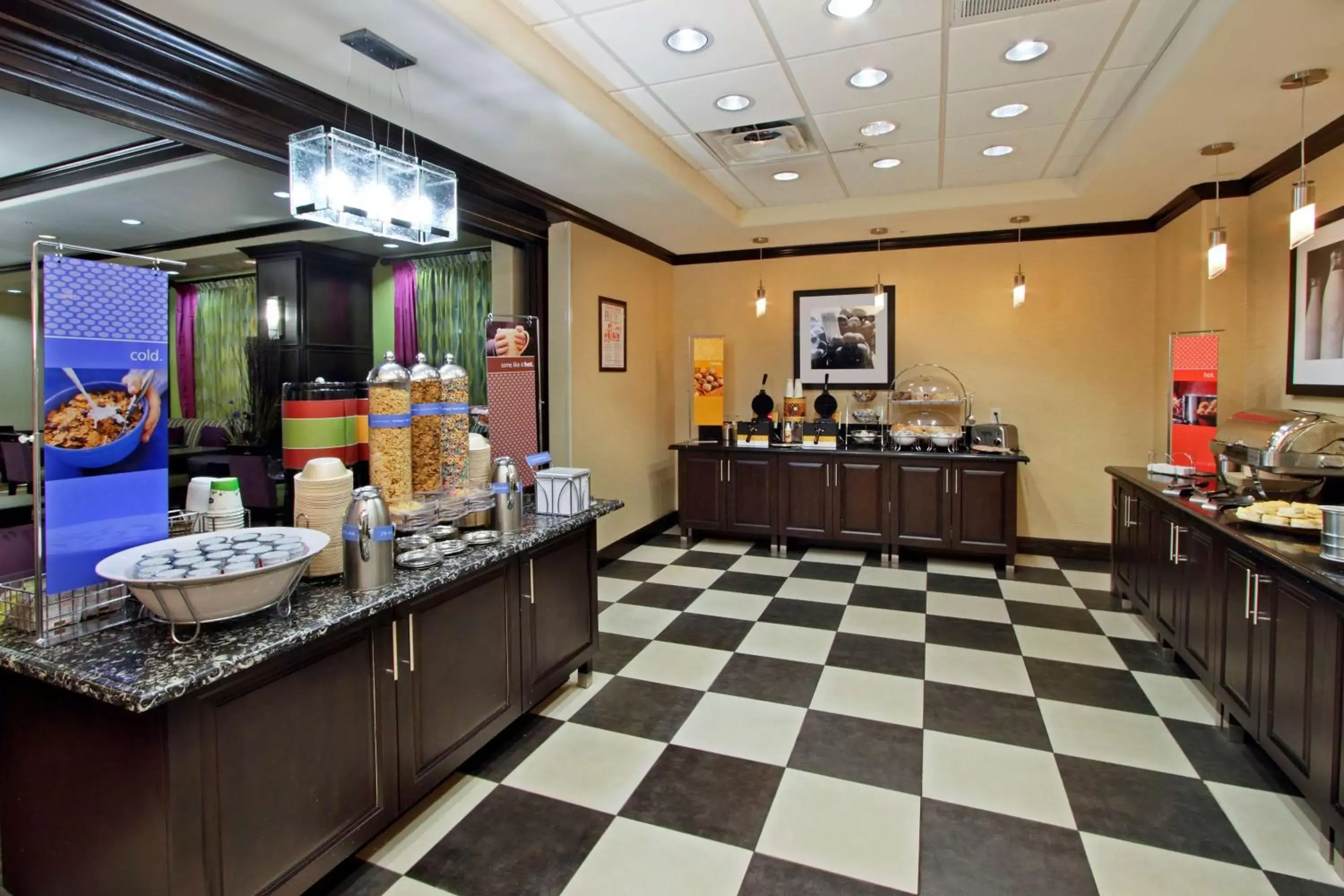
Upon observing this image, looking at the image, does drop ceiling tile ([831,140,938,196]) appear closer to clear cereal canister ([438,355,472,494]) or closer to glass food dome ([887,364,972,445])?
glass food dome ([887,364,972,445])

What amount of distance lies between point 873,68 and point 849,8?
54cm

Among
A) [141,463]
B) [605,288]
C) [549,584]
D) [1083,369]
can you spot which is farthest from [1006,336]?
[141,463]

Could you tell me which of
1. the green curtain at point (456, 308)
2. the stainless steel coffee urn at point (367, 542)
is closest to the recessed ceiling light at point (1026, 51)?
the stainless steel coffee urn at point (367, 542)

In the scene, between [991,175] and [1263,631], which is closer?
[1263,631]

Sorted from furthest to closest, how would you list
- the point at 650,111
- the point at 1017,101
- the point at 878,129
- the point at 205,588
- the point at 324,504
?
the point at 878,129 < the point at 650,111 < the point at 1017,101 < the point at 324,504 < the point at 205,588

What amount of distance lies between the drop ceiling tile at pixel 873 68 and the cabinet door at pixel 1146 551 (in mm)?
2567

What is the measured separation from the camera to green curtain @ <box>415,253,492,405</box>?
6.15 meters

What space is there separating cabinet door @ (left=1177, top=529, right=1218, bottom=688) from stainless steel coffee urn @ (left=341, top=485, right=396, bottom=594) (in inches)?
128

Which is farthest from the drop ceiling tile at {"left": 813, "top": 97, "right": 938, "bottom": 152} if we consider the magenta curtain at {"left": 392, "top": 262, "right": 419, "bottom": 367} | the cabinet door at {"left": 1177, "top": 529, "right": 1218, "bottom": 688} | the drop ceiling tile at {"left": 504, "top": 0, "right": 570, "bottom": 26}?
the magenta curtain at {"left": 392, "top": 262, "right": 419, "bottom": 367}

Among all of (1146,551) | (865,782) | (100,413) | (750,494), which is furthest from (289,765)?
(750,494)

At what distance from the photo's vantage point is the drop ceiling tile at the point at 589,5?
98.0 inches

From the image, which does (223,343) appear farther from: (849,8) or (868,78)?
(849,8)

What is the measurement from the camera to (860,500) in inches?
217

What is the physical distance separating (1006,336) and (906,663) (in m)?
3.43
